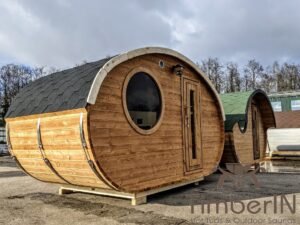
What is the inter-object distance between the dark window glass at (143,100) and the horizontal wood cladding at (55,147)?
1.15 m

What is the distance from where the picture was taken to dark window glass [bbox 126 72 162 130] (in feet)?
20.7

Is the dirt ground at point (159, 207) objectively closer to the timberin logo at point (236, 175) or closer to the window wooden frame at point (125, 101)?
the timberin logo at point (236, 175)

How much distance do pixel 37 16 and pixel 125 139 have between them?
941 cm

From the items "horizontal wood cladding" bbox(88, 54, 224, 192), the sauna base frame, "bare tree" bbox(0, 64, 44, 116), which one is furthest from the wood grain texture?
"bare tree" bbox(0, 64, 44, 116)

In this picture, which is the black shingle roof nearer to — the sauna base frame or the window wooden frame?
the window wooden frame

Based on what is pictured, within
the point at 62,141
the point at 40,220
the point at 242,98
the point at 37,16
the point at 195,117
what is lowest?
the point at 40,220

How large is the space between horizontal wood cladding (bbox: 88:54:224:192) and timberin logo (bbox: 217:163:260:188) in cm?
84

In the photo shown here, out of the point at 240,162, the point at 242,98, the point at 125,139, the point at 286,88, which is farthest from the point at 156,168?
the point at 286,88

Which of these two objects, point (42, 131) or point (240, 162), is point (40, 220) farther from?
point (240, 162)

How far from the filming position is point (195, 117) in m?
8.28

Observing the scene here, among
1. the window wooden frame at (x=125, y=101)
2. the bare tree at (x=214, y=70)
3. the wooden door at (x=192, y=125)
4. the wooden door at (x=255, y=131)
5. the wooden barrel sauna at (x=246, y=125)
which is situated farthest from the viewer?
the bare tree at (x=214, y=70)

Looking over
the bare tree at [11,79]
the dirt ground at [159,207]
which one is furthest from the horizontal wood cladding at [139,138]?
the bare tree at [11,79]

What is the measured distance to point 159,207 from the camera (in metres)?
6.03

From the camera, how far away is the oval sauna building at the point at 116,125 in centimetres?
567
